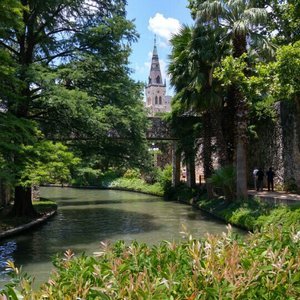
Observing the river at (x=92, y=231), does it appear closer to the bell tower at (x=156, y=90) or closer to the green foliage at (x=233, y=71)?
the green foliage at (x=233, y=71)

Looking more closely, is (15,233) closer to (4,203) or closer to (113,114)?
(113,114)

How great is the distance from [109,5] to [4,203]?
38.3ft

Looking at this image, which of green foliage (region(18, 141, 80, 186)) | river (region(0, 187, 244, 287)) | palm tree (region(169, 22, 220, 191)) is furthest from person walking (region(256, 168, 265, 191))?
green foliage (region(18, 141, 80, 186))

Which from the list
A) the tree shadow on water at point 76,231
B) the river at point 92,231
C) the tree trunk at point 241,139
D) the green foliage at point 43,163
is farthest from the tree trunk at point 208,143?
the green foliage at point 43,163

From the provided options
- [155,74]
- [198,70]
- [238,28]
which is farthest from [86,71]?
[155,74]

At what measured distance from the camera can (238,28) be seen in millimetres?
18203

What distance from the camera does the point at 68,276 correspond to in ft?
13.2

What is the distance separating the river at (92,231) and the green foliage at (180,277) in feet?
14.3

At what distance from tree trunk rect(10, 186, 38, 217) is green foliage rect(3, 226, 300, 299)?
15.5 metres

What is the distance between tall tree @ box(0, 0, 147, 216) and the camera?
18750 mm

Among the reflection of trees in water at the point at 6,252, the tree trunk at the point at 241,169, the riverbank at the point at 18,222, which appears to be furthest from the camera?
the tree trunk at the point at 241,169

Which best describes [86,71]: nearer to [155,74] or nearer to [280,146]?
[280,146]

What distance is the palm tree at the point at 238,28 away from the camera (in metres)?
18.2

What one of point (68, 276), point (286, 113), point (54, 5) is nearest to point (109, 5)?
point (54, 5)
